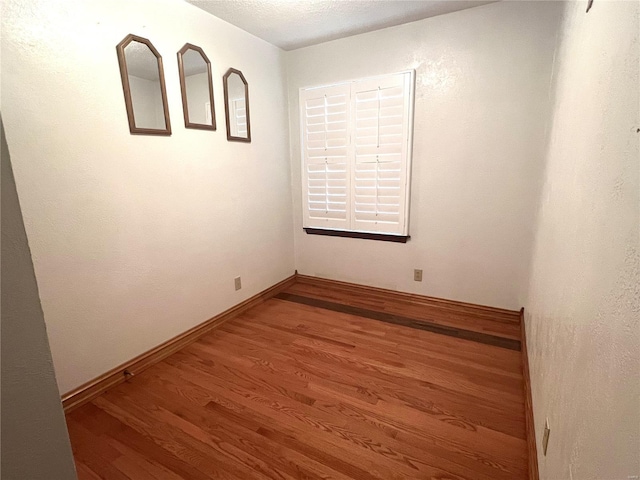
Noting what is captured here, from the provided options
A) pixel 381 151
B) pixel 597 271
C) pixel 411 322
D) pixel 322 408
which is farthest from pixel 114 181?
pixel 411 322

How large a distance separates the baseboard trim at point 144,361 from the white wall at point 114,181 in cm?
4

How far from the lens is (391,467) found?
1.33 meters

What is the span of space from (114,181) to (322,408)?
174 centimetres

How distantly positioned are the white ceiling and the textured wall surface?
2153 mm

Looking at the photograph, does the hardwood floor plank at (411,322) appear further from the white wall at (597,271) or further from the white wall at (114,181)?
the white wall at (597,271)

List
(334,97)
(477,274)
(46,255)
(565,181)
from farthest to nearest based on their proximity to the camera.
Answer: (334,97) < (477,274) < (46,255) < (565,181)

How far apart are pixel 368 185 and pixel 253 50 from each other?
1513 millimetres

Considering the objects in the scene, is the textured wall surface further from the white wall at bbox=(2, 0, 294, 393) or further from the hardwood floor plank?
the hardwood floor plank

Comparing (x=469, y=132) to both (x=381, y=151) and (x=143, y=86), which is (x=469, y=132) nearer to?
(x=381, y=151)

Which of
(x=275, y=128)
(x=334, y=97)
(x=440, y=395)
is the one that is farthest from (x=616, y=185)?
(x=275, y=128)

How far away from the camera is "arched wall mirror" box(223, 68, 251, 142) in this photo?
96.8 inches

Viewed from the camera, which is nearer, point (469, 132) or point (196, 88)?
point (196, 88)

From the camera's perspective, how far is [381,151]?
2736mm

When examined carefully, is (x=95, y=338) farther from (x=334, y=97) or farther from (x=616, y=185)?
(x=334, y=97)
